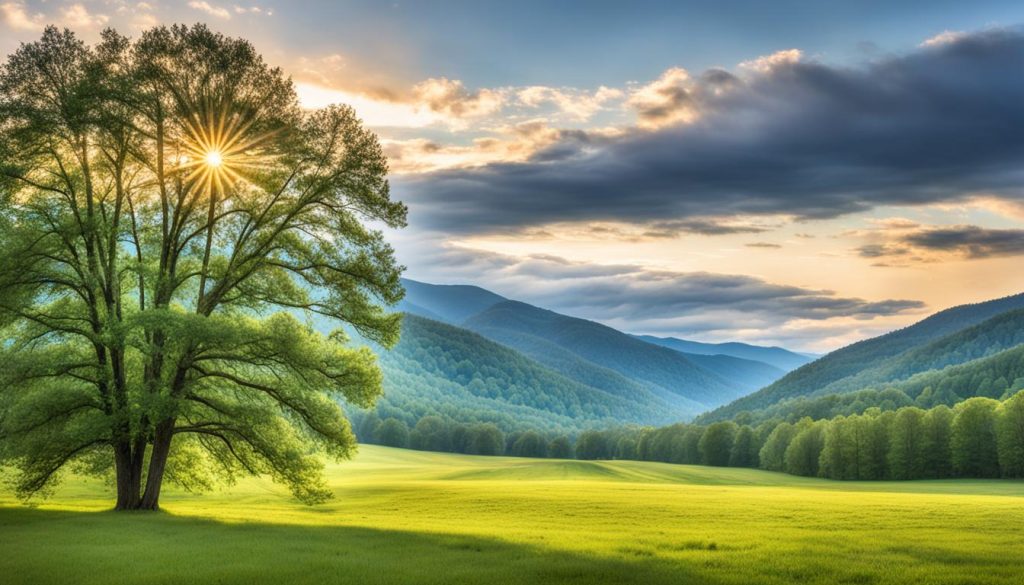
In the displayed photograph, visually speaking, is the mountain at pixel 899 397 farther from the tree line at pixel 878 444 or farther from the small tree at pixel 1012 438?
the small tree at pixel 1012 438

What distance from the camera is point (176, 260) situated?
3170cm

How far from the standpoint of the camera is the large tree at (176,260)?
27469 millimetres

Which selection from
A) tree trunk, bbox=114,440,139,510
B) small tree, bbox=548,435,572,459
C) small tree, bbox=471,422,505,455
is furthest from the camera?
small tree, bbox=471,422,505,455

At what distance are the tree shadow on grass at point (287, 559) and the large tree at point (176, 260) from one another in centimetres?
523

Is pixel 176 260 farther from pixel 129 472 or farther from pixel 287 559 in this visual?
pixel 287 559

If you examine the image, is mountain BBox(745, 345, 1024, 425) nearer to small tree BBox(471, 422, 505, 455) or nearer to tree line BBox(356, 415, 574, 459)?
tree line BBox(356, 415, 574, 459)

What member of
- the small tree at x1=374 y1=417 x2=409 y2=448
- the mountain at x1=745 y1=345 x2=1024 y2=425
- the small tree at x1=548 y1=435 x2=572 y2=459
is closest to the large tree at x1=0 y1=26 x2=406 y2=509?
the small tree at x1=548 y1=435 x2=572 y2=459

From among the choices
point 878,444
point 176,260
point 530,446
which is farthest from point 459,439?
point 176,260

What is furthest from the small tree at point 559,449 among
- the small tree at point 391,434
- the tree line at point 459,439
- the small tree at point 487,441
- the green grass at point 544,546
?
the green grass at point 544,546

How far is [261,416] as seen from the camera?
29.0m

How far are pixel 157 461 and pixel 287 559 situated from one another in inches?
590

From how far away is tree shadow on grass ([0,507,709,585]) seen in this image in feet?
49.5

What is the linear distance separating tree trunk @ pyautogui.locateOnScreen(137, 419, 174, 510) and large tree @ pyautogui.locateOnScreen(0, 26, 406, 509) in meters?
0.09

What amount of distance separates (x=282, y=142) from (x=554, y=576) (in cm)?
2143
